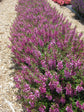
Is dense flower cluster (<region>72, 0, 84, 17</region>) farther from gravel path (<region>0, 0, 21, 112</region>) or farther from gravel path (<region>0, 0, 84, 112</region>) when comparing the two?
gravel path (<region>0, 0, 21, 112</region>)

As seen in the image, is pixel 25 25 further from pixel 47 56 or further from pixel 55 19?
pixel 47 56

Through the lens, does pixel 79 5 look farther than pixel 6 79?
Yes

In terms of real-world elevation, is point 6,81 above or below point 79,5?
below

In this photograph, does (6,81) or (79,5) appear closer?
(6,81)

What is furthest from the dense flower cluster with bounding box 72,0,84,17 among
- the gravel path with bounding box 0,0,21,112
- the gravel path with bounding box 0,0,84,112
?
the gravel path with bounding box 0,0,21,112

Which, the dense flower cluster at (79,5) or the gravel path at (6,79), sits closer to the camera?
the gravel path at (6,79)

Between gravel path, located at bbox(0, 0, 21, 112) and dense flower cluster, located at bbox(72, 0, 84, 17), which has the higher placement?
dense flower cluster, located at bbox(72, 0, 84, 17)

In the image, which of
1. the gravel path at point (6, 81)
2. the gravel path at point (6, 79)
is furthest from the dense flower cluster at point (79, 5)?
the gravel path at point (6, 81)

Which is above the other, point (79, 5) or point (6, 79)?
point (79, 5)

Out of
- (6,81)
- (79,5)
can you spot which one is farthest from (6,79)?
(79,5)

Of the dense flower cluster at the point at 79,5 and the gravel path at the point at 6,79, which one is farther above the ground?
the dense flower cluster at the point at 79,5

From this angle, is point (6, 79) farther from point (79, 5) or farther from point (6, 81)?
point (79, 5)

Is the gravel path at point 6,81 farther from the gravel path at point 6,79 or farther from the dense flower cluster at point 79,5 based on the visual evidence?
the dense flower cluster at point 79,5

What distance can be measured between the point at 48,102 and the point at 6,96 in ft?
3.96
